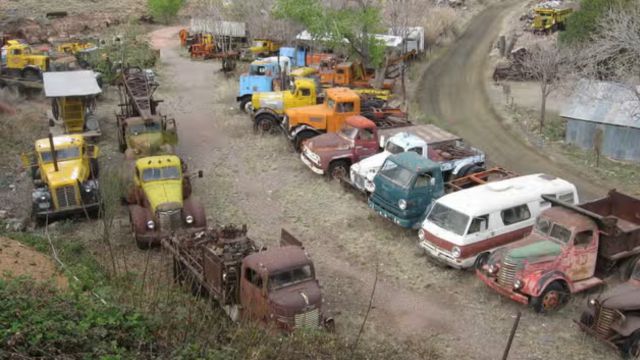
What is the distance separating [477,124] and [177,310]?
58.9 feet

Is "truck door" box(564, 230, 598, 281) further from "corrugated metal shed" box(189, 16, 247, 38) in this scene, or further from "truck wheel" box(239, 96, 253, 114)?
"corrugated metal shed" box(189, 16, 247, 38)

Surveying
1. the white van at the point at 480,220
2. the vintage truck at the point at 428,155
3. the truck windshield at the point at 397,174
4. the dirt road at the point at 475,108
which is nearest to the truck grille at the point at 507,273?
the white van at the point at 480,220

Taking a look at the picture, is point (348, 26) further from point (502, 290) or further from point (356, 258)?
point (502, 290)

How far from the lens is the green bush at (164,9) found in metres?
49.1

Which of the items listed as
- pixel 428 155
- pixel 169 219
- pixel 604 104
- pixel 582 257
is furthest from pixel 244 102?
pixel 582 257

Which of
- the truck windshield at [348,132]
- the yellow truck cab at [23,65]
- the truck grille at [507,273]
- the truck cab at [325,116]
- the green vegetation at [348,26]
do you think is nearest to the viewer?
the truck grille at [507,273]

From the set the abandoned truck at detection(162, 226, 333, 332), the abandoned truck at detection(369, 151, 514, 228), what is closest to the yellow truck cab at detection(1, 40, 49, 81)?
the abandoned truck at detection(369, 151, 514, 228)

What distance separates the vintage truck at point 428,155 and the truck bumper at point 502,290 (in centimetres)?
485

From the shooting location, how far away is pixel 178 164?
50.8 ft

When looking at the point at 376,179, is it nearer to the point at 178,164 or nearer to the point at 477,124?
the point at 178,164

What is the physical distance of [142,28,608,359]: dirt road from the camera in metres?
11.1

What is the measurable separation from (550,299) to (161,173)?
30.8ft

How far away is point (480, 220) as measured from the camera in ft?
42.9

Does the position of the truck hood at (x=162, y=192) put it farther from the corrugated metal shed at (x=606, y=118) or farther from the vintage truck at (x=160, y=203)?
the corrugated metal shed at (x=606, y=118)
